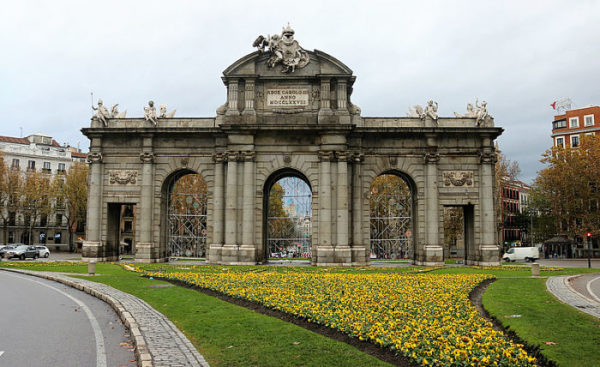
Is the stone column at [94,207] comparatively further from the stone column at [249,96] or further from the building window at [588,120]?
the building window at [588,120]

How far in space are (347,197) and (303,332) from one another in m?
25.9

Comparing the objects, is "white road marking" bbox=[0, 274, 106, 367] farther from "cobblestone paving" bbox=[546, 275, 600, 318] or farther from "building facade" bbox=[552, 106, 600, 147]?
"building facade" bbox=[552, 106, 600, 147]

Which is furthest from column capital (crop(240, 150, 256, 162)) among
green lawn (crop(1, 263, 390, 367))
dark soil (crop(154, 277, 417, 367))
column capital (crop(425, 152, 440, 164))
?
green lawn (crop(1, 263, 390, 367))

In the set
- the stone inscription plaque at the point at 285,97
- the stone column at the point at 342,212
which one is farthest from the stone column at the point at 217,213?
the stone column at the point at 342,212

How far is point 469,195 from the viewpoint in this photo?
3972cm

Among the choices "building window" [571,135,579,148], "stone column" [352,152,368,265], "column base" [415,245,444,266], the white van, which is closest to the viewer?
"stone column" [352,152,368,265]

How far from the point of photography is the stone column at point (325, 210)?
122 ft

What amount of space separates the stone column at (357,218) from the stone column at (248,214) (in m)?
7.82

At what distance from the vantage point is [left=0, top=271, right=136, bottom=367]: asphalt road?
995cm

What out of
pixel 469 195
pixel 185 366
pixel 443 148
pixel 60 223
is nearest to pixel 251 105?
pixel 443 148

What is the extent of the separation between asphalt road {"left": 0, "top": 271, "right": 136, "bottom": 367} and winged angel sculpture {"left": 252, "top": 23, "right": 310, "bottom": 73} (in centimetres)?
2469

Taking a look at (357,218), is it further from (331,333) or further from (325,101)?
(331,333)

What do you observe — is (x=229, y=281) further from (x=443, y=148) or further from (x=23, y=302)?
(x=443, y=148)

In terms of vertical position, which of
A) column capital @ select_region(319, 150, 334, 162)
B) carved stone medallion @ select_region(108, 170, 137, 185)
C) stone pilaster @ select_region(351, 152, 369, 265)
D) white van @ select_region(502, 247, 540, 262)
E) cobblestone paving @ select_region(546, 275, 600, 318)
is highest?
column capital @ select_region(319, 150, 334, 162)
